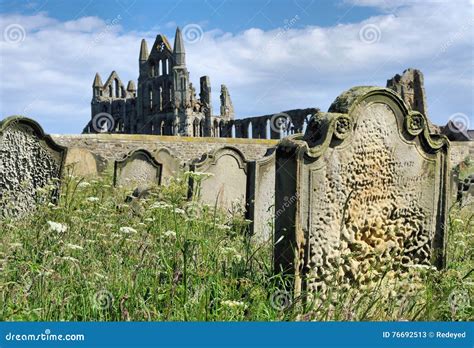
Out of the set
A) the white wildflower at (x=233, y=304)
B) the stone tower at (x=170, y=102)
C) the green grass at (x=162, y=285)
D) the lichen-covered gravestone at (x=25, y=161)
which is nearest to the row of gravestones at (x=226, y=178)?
the green grass at (x=162, y=285)

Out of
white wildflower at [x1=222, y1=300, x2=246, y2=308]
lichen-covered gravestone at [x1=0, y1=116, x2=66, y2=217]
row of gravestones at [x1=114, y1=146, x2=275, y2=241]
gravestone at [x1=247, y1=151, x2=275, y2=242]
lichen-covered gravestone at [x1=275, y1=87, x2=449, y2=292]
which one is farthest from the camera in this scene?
row of gravestones at [x1=114, y1=146, x2=275, y2=241]

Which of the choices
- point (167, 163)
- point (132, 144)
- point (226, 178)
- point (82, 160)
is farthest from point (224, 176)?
point (132, 144)

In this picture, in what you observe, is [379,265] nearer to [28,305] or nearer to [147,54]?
[28,305]

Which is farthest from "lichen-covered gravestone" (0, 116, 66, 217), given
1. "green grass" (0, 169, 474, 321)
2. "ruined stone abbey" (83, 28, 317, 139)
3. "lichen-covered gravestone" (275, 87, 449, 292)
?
"ruined stone abbey" (83, 28, 317, 139)

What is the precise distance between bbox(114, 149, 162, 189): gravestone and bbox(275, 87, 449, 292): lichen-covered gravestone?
6596mm

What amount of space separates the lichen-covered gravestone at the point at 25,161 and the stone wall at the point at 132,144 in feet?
24.8

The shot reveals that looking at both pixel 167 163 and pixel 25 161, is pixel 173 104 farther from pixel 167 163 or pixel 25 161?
pixel 25 161

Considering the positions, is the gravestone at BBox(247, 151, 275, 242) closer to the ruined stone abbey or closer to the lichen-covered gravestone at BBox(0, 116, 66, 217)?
the lichen-covered gravestone at BBox(0, 116, 66, 217)

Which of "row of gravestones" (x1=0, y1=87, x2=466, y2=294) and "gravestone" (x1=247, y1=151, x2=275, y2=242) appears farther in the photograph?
"gravestone" (x1=247, y1=151, x2=275, y2=242)

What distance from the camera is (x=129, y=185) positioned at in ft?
36.7

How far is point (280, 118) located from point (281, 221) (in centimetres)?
3061

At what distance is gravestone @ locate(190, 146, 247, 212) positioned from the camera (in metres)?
9.07

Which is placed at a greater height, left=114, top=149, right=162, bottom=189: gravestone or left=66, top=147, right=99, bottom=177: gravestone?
left=66, top=147, right=99, bottom=177: gravestone

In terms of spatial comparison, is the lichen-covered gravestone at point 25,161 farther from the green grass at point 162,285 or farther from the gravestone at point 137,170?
the gravestone at point 137,170
